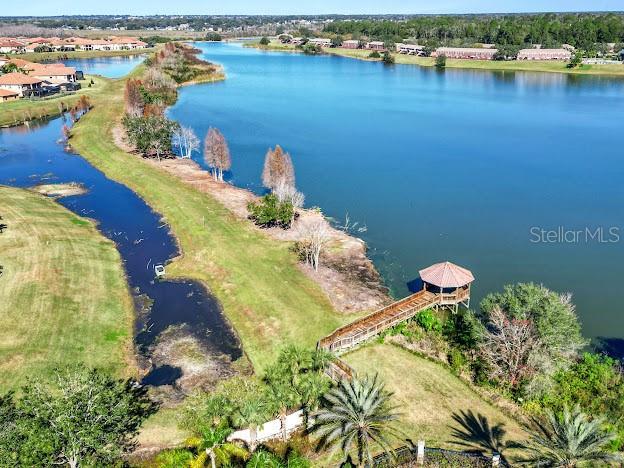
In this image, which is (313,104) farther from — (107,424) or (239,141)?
(107,424)

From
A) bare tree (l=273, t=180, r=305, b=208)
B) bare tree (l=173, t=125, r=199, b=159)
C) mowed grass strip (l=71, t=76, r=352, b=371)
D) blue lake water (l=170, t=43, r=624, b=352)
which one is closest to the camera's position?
mowed grass strip (l=71, t=76, r=352, b=371)

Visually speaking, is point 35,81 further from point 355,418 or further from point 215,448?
point 355,418

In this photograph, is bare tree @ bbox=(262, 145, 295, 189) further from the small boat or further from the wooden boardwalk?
the wooden boardwalk

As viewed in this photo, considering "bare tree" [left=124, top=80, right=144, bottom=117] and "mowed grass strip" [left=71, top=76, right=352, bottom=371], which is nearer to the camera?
"mowed grass strip" [left=71, top=76, right=352, bottom=371]

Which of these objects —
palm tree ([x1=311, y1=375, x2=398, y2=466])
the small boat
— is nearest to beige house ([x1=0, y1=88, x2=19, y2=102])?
the small boat

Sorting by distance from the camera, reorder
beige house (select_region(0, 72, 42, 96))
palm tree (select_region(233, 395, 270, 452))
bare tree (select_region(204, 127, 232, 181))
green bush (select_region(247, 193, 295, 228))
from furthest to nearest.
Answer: beige house (select_region(0, 72, 42, 96)) → bare tree (select_region(204, 127, 232, 181)) → green bush (select_region(247, 193, 295, 228)) → palm tree (select_region(233, 395, 270, 452))

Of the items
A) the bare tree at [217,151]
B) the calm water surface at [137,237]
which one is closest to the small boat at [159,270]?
the calm water surface at [137,237]

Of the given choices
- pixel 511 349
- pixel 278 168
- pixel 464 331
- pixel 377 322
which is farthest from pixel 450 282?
pixel 278 168
